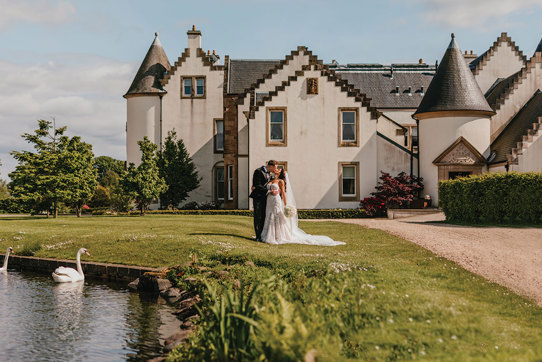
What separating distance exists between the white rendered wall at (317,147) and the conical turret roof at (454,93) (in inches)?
179

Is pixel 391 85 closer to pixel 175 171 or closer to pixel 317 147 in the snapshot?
pixel 317 147

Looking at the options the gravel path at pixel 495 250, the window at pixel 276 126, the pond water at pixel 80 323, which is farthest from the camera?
the window at pixel 276 126

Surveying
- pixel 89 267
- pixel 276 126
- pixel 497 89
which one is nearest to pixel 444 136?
pixel 497 89

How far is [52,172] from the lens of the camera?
35781 millimetres

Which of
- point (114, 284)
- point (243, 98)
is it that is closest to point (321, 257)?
point (114, 284)

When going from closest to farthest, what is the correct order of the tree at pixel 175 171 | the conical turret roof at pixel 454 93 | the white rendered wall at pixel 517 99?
the conical turret roof at pixel 454 93 → the white rendered wall at pixel 517 99 → the tree at pixel 175 171

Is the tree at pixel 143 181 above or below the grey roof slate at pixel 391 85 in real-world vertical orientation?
below

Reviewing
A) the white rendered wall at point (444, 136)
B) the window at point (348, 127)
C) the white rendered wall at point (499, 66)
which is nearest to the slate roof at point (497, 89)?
the white rendered wall at point (499, 66)

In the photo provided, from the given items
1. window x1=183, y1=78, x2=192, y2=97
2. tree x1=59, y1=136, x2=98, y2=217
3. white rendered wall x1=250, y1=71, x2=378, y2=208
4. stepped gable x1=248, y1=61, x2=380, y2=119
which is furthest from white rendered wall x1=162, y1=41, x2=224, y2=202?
tree x1=59, y1=136, x2=98, y2=217

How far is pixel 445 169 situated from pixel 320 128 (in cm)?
856

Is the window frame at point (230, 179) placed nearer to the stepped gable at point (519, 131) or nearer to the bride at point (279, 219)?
the stepped gable at point (519, 131)

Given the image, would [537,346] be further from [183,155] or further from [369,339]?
[183,155]

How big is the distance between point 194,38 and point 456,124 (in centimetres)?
2299

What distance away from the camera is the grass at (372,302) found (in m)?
7.25
